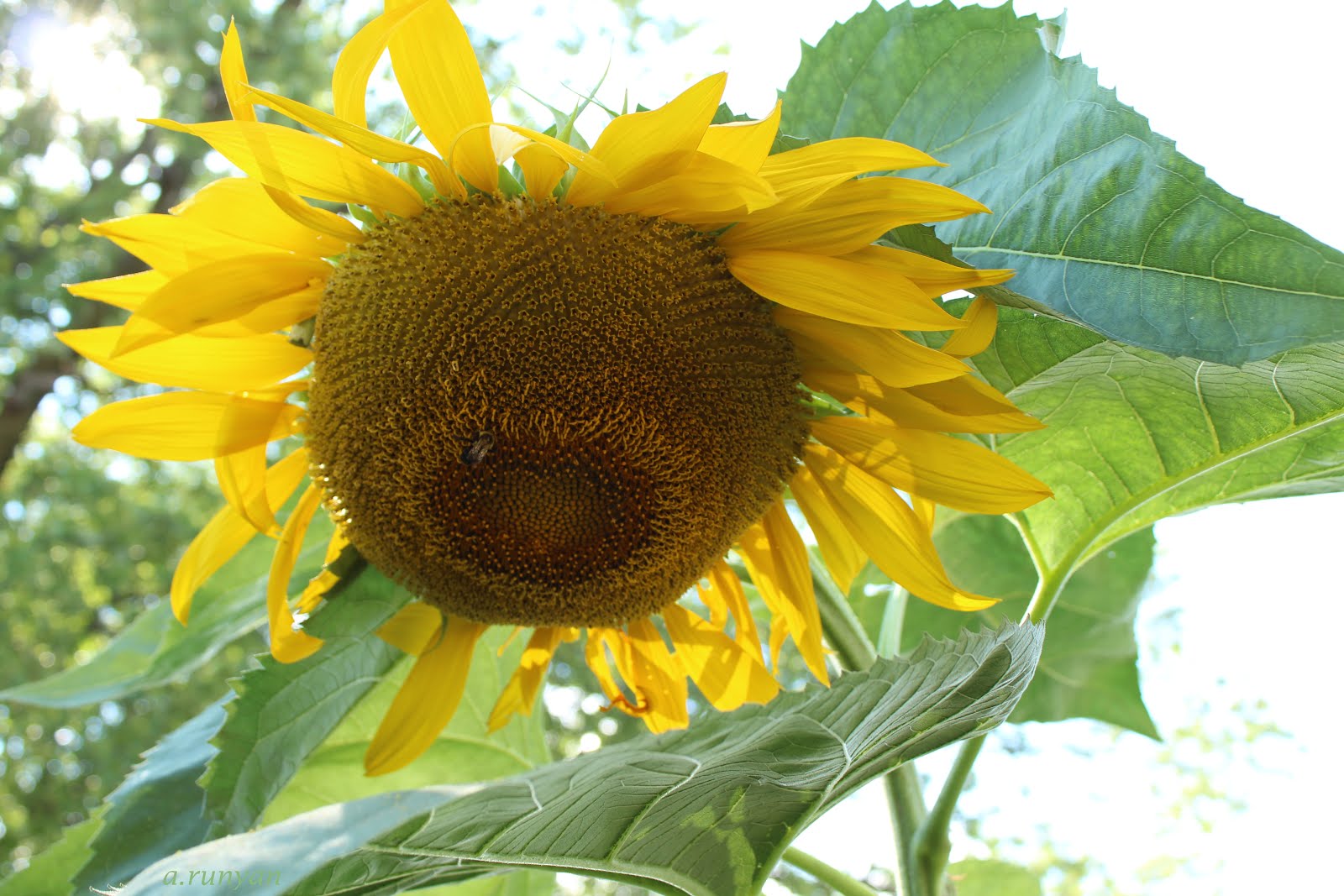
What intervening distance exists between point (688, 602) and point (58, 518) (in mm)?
9386

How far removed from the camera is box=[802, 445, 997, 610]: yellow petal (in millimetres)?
1051

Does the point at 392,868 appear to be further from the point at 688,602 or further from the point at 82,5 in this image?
the point at 82,5

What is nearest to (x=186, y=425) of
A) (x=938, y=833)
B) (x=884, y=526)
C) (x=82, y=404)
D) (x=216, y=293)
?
(x=216, y=293)

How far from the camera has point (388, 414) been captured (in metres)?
0.92

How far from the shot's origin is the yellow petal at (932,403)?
0.94 meters

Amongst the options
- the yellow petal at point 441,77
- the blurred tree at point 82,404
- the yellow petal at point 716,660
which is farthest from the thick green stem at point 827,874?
the blurred tree at point 82,404

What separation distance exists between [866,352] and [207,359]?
64 centimetres

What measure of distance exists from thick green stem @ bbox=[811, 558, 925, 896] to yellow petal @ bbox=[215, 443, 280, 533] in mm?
577

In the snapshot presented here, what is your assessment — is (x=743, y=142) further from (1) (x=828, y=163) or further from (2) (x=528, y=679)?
(2) (x=528, y=679)

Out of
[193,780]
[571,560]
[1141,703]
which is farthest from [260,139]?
[1141,703]

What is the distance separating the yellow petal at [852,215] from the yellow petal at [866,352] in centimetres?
8

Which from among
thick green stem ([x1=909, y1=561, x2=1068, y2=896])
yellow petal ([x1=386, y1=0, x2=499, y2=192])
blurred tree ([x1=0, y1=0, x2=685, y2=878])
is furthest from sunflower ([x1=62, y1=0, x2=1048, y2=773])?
blurred tree ([x1=0, y1=0, x2=685, y2=878])

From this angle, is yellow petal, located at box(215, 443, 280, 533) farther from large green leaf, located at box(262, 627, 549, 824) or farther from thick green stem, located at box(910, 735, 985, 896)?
thick green stem, located at box(910, 735, 985, 896)

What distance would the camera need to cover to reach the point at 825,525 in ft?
3.54
